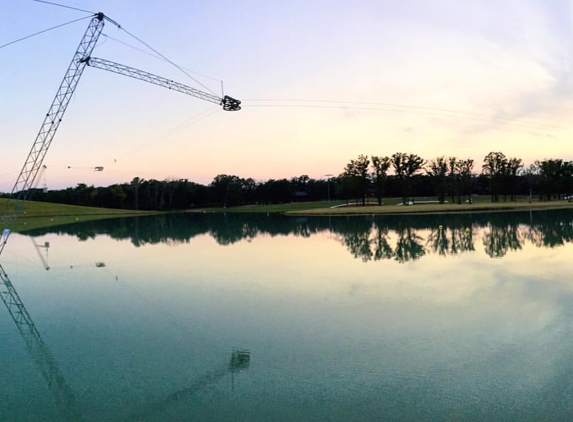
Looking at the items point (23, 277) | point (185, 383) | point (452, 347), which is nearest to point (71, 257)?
point (23, 277)

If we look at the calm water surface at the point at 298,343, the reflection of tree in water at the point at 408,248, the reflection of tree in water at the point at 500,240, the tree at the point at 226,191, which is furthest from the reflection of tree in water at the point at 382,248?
the tree at the point at 226,191

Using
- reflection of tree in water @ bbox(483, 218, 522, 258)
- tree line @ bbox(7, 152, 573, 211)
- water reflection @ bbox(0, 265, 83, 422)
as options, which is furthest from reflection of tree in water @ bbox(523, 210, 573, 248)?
tree line @ bbox(7, 152, 573, 211)

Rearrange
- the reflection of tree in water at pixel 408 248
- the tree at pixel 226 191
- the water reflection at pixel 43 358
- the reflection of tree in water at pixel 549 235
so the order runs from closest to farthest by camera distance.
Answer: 1. the water reflection at pixel 43 358
2. the reflection of tree in water at pixel 408 248
3. the reflection of tree in water at pixel 549 235
4. the tree at pixel 226 191

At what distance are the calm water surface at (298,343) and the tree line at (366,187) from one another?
230 feet

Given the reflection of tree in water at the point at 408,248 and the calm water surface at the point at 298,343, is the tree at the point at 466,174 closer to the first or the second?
the reflection of tree in water at the point at 408,248

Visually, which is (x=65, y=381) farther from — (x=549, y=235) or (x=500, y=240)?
(x=549, y=235)

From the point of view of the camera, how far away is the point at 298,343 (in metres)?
9.49

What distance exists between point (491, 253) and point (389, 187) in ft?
314

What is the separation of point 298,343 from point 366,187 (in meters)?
80.0

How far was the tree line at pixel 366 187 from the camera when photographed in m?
86.8

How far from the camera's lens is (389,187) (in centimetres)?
11594

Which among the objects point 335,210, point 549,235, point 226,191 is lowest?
point 549,235

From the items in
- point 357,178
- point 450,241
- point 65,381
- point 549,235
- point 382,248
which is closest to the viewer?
point 65,381

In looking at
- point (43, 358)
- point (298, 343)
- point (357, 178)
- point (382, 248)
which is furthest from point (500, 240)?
point (357, 178)
